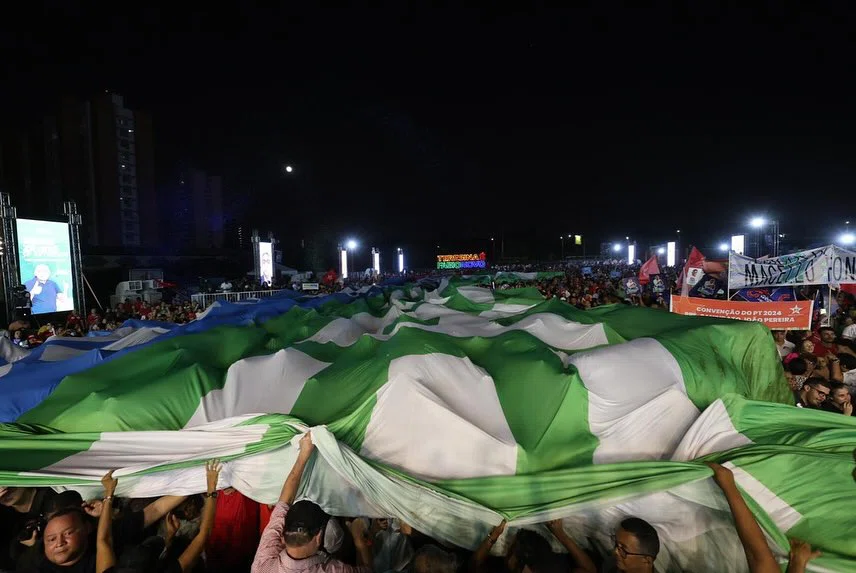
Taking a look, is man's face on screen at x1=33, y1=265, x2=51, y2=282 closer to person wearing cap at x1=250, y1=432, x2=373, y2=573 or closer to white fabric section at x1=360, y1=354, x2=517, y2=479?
white fabric section at x1=360, y1=354, x2=517, y2=479

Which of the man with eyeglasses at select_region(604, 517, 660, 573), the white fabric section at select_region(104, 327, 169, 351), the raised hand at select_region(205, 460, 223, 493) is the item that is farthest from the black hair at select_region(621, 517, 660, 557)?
the white fabric section at select_region(104, 327, 169, 351)

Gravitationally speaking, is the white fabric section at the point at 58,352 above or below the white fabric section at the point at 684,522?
above

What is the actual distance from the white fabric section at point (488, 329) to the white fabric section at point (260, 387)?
1040 millimetres

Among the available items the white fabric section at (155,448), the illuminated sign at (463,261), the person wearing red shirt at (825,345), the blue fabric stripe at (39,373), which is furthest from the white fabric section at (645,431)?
the illuminated sign at (463,261)

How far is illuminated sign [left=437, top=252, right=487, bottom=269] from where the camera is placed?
55.8 m

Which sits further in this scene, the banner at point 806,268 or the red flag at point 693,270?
the red flag at point 693,270

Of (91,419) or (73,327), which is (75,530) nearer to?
(91,419)

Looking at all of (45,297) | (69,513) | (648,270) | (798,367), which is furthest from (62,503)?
(648,270)

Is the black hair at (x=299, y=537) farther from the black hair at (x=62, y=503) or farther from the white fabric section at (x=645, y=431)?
the white fabric section at (x=645, y=431)

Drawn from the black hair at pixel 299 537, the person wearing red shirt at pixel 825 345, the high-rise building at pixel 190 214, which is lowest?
the black hair at pixel 299 537

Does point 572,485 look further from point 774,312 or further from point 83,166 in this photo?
point 83,166

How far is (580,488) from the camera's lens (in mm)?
2363

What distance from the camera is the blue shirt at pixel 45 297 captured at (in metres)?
12.1

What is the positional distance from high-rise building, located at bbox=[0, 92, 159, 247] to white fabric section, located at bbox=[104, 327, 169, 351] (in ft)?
101
